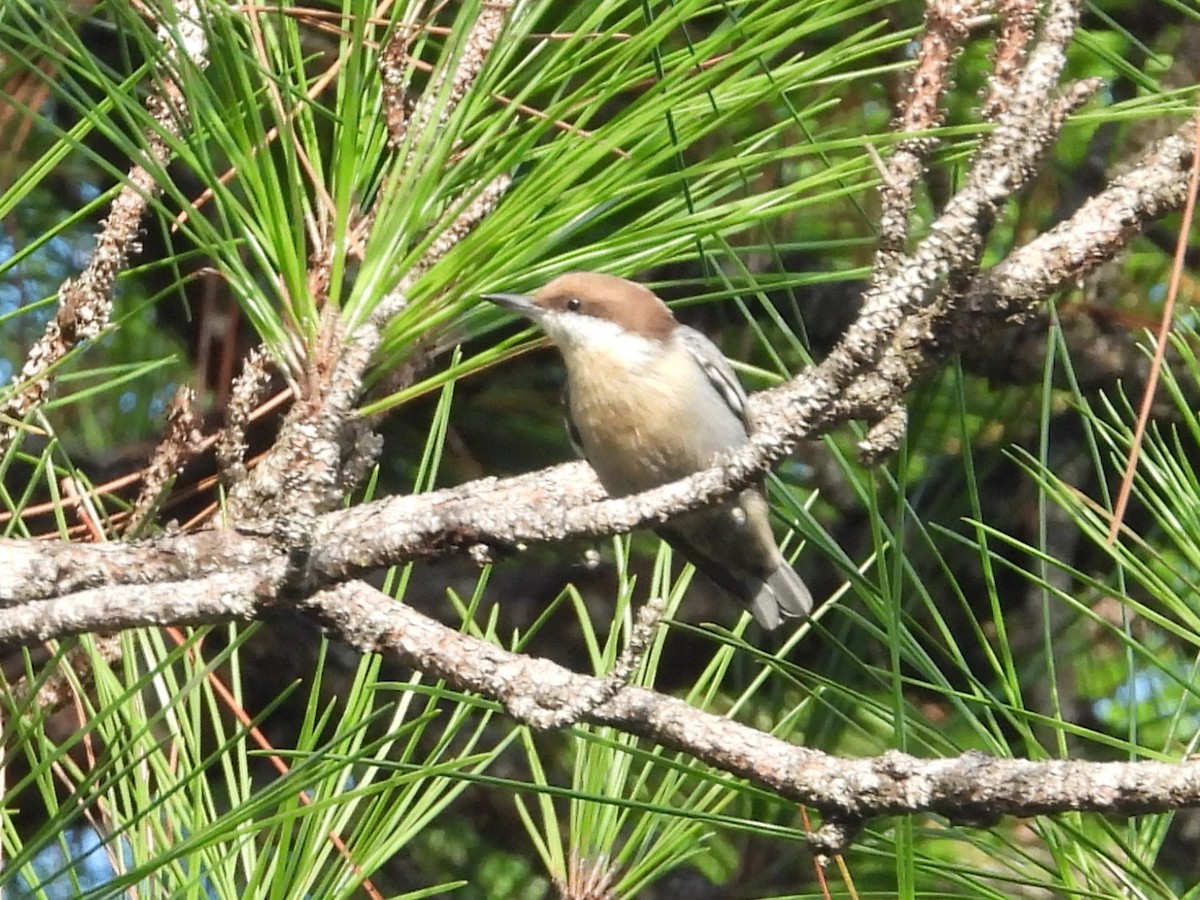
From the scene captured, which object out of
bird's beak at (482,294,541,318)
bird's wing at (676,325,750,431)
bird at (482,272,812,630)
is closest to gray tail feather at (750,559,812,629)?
bird at (482,272,812,630)

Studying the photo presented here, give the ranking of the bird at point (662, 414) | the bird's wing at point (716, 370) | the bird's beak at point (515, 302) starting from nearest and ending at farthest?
1. the bird's beak at point (515, 302)
2. the bird at point (662, 414)
3. the bird's wing at point (716, 370)

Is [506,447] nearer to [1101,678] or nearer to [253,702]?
[253,702]

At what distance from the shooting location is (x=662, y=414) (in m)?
1.96

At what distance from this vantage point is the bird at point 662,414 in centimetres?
190

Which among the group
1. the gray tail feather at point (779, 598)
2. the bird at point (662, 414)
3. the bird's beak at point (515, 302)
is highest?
the bird's beak at point (515, 302)

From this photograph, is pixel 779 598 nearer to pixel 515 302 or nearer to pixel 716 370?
pixel 716 370

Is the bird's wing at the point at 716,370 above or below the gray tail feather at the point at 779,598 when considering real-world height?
above

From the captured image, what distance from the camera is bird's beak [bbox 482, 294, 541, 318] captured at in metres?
1.28

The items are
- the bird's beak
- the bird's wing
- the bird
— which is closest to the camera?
the bird's beak

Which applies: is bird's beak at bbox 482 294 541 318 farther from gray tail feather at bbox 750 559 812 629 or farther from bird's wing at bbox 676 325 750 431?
gray tail feather at bbox 750 559 812 629

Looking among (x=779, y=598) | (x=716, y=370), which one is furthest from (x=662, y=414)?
(x=779, y=598)

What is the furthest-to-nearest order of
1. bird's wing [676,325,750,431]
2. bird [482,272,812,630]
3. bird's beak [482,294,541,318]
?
bird's wing [676,325,750,431], bird [482,272,812,630], bird's beak [482,294,541,318]

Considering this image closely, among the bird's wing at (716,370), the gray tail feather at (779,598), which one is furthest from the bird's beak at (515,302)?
the gray tail feather at (779,598)

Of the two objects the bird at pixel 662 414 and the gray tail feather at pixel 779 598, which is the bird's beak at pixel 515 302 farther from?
the gray tail feather at pixel 779 598
